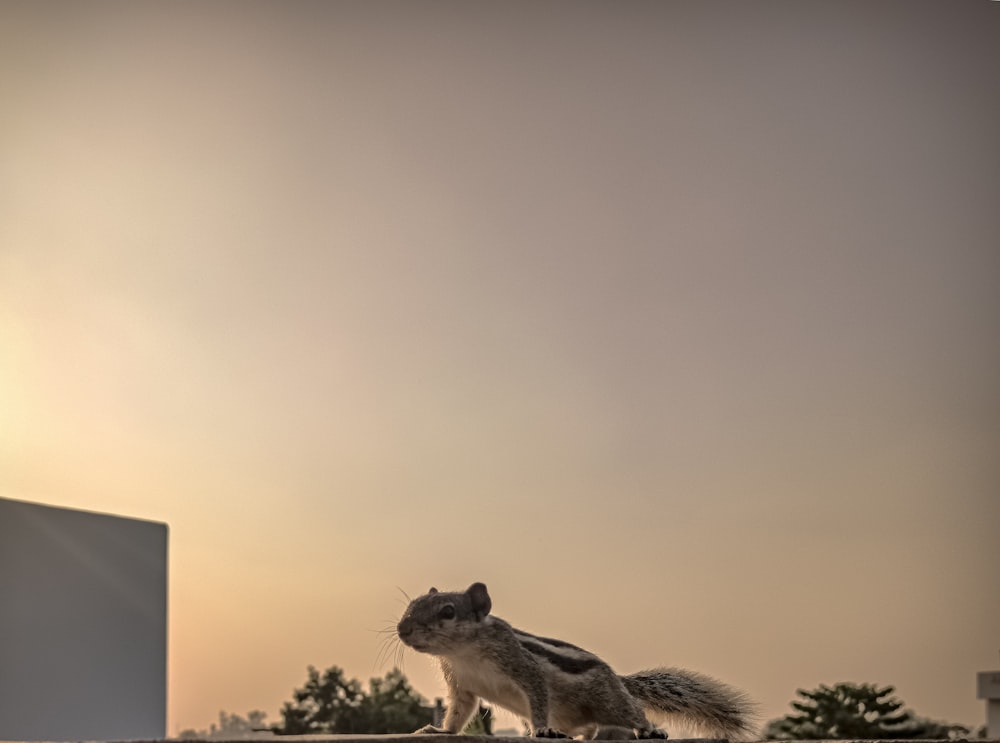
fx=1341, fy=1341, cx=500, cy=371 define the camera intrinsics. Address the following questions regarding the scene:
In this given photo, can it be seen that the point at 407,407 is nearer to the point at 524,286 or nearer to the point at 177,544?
the point at 524,286

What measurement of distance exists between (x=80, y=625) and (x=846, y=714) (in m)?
7.99

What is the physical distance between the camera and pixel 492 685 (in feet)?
10.8

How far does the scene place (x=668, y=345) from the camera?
12312 mm

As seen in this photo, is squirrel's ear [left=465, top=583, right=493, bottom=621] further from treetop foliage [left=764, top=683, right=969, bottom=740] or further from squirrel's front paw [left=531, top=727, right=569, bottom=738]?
treetop foliage [left=764, top=683, right=969, bottom=740]

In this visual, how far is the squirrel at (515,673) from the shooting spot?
10.5ft

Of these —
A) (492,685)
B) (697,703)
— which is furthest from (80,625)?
(492,685)

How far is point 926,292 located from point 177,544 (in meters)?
8.24

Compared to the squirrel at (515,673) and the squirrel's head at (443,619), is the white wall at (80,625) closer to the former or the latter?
the squirrel at (515,673)

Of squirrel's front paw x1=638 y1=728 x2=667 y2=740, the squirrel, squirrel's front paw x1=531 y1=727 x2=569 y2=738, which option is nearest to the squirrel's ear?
the squirrel

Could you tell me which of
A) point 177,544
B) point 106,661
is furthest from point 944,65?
point 106,661

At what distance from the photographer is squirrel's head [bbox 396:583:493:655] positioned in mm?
3162

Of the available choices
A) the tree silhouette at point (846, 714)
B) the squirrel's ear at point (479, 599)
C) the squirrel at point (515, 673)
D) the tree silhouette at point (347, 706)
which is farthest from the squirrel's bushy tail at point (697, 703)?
the tree silhouette at point (347, 706)

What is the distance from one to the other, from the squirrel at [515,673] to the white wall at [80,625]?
32.5ft

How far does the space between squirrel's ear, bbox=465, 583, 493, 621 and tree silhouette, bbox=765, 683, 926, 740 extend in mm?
10654
